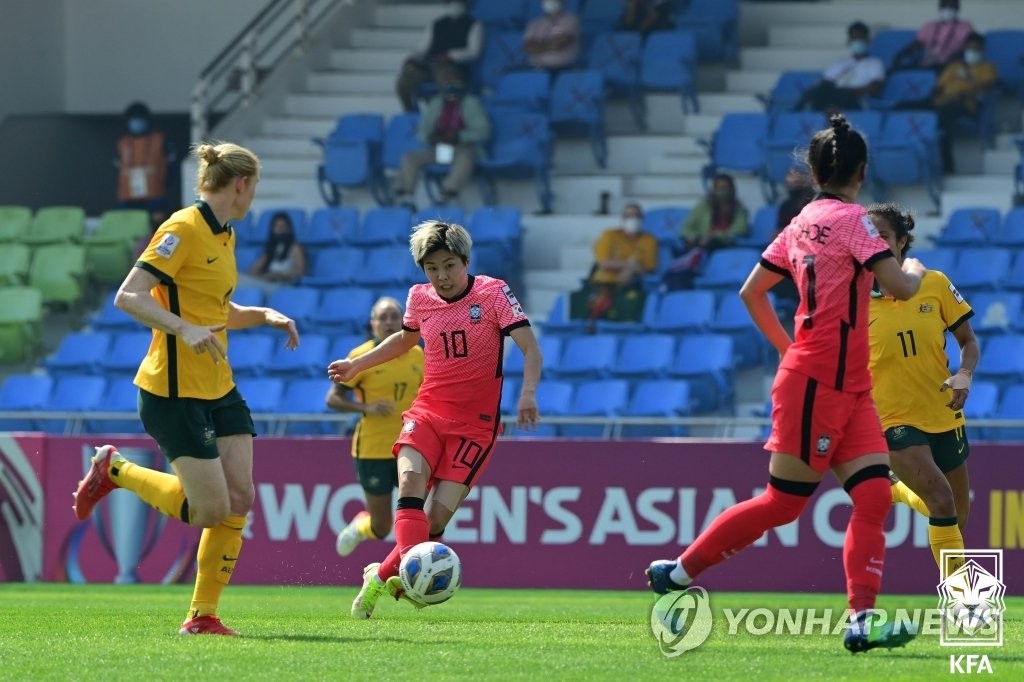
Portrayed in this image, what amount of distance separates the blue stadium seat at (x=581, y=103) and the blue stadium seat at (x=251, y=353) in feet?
15.0

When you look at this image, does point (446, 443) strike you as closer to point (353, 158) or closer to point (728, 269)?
point (728, 269)

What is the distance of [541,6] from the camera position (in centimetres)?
2377

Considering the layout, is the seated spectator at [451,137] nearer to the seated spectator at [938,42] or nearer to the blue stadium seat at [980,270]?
the seated spectator at [938,42]

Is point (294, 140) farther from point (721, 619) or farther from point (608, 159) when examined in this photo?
point (721, 619)

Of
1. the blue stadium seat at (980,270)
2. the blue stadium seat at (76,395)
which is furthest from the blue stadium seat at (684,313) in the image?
the blue stadium seat at (76,395)

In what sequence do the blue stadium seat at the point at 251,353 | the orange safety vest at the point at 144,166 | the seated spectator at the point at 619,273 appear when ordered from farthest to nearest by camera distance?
1. the orange safety vest at the point at 144,166
2. the blue stadium seat at the point at 251,353
3. the seated spectator at the point at 619,273

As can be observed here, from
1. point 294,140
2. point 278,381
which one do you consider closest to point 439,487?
point 278,381

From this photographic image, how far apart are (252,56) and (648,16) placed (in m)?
5.45

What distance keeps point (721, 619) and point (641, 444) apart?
5.77 meters

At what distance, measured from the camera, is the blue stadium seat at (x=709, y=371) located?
18.0 meters

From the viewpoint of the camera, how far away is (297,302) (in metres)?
20.8

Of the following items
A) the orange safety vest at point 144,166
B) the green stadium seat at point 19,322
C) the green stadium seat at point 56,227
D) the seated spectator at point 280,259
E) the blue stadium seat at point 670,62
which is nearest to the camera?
the green stadium seat at point 19,322

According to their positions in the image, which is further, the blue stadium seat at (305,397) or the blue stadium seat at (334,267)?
the blue stadium seat at (334,267)

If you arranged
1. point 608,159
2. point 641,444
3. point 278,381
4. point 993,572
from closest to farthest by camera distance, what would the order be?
point 993,572 → point 641,444 → point 278,381 → point 608,159
